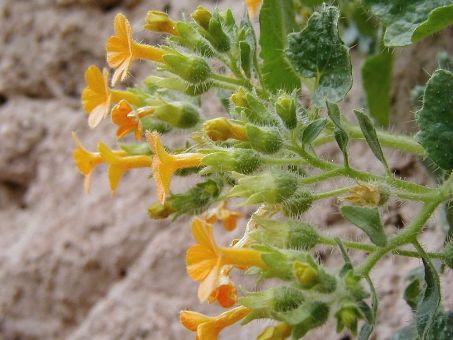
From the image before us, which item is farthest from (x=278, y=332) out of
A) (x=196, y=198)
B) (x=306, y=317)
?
(x=196, y=198)

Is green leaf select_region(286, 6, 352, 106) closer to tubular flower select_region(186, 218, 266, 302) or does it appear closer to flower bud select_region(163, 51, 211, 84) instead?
flower bud select_region(163, 51, 211, 84)

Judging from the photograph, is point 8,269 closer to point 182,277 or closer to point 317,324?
point 182,277

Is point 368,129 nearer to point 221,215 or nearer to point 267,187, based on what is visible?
point 267,187

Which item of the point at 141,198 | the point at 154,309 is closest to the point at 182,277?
the point at 154,309

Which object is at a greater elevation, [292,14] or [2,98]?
[292,14]

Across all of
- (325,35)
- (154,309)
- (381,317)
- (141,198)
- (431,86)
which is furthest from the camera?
(141,198)

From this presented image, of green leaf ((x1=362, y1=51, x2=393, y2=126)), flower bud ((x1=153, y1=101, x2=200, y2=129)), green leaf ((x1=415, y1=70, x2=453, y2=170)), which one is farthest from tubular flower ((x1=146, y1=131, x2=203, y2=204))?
green leaf ((x1=362, y1=51, x2=393, y2=126))
